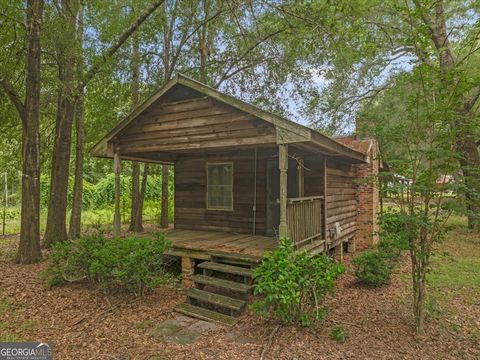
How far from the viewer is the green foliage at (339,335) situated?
4102 millimetres

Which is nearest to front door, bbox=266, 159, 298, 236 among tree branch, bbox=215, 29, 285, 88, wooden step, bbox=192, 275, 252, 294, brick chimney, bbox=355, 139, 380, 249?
wooden step, bbox=192, 275, 252, 294

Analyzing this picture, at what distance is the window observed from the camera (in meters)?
8.84

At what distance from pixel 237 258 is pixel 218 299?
86 centimetres

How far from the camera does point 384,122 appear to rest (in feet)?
16.1

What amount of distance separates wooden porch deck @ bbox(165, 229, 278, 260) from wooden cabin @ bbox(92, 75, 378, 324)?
0.07 feet

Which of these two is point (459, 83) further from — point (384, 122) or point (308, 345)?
point (308, 345)

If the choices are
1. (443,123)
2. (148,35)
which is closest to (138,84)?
(148,35)

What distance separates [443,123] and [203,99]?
432cm

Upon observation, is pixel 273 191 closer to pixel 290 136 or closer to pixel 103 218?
pixel 290 136

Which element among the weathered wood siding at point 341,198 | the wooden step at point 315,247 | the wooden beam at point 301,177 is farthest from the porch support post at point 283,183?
the weathered wood siding at point 341,198

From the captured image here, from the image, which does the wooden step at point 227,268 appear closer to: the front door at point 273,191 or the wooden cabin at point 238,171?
the wooden cabin at point 238,171

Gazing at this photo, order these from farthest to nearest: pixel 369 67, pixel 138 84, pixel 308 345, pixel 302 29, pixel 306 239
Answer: pixel 369 67 < pixel 138 84 < pixel 302 29 < pixel 306 239 < pixel 308 345

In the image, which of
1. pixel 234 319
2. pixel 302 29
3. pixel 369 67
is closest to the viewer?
pixel 234 319

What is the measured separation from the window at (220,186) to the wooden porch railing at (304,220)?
2477 millimetres
